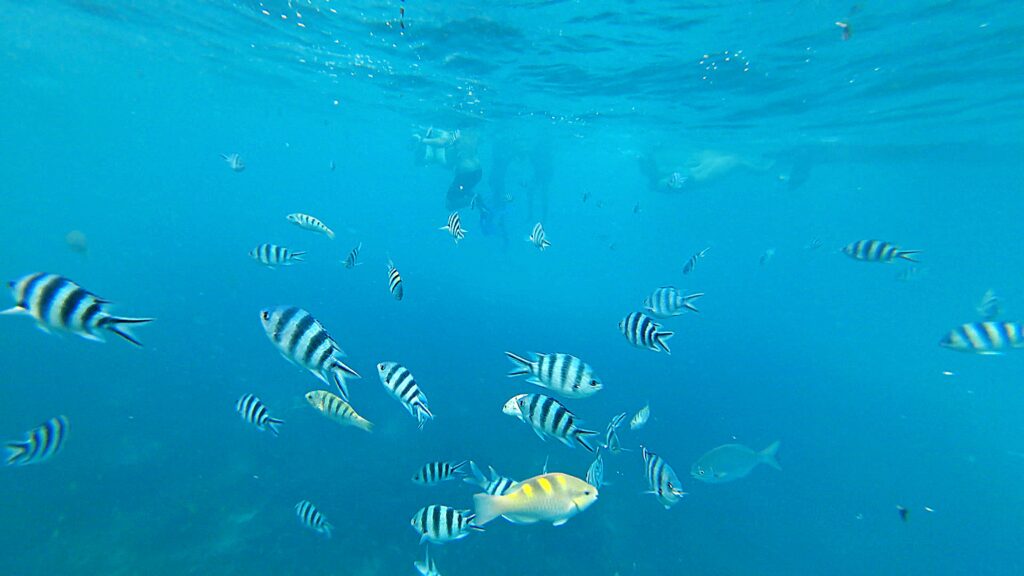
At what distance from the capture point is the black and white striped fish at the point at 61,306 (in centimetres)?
298

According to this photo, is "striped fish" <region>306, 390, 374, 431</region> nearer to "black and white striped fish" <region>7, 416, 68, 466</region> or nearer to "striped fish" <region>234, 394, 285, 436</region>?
"striped fish" <region>234, 394, 285, 436</region>

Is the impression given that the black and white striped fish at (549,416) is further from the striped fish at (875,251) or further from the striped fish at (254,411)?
the striped fish at (875,251)

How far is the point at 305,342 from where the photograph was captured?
312 centimetres

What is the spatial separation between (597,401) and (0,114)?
119859mm

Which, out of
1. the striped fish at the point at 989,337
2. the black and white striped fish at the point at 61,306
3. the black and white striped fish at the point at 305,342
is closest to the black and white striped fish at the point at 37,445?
the black and white striped fish at the point at 61,306

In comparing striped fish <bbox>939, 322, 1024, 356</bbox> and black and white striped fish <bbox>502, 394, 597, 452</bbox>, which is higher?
striped fish <bbox>939, 322, 1024, 356</bbox>

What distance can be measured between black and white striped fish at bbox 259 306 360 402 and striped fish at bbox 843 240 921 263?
8.26 m

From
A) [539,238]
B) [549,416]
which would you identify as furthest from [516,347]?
[549,416]

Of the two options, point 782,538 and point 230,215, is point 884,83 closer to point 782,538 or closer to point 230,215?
point 782,538

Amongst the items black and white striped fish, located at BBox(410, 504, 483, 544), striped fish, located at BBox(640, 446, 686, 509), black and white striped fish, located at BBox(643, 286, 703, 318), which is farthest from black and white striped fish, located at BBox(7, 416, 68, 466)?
black and white striped fish, located at BBox(643, 286, 703, 318)

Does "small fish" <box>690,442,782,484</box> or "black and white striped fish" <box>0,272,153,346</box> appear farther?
"small fish" <box>690,442,782,484</box>

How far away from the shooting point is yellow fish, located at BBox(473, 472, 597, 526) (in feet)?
10.4

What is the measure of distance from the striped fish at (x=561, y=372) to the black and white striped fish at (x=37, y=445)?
5363 mm

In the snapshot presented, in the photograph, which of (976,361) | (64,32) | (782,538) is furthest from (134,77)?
(976,361)
